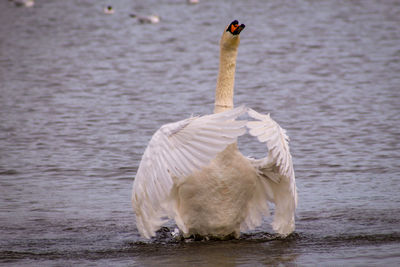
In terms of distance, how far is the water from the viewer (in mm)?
8445

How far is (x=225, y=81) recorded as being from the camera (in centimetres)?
860

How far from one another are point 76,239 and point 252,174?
2.03 meters

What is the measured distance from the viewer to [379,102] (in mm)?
15875

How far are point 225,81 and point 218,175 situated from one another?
111cm

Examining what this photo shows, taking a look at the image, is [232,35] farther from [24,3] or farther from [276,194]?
[24,3]

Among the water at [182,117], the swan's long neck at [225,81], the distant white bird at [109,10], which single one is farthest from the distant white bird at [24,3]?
the swan's long neck at [225,81]

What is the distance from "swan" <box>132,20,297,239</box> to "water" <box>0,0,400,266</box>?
30cm

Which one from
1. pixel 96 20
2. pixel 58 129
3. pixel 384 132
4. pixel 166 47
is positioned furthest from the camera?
pixel 96 20

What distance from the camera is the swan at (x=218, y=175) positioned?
23.5ft

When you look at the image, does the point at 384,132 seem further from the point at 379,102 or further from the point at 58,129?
the point at 58,129

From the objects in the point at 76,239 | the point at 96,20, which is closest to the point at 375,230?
the point at 76,239

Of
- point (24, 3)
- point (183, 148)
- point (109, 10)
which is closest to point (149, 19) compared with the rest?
point (109, 10)

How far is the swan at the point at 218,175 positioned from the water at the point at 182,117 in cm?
30

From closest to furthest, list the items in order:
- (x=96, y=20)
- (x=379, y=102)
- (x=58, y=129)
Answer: (x=58, y=129) < (x=379, y=102) < (x=96, y=20)
